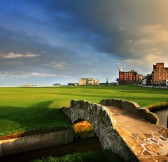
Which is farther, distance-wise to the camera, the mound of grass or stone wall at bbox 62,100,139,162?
the mound of grass

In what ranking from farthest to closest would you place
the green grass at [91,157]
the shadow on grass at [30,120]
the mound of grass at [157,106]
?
the mound of grass at [157,106] → the shadow on grass at [30,120] → the green grass at [91,157]

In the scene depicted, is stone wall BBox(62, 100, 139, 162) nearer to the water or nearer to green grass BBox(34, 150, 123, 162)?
green grass BBox(34, 150, 123, 162)

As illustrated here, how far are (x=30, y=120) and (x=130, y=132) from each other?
18769 mm

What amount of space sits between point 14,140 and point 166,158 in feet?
61.2

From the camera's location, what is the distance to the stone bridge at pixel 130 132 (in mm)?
19172

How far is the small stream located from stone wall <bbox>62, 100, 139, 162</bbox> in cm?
402

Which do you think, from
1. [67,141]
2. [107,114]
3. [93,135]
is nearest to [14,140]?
[67,141]

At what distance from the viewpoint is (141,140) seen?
67.4ft

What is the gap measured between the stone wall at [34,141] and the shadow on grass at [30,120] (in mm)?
959

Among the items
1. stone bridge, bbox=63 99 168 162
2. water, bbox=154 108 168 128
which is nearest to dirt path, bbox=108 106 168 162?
stone bridge, bbox=63 99 168 162

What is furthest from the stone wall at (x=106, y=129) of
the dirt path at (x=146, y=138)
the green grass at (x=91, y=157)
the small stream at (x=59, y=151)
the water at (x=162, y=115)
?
the water at (x=162, y=115)

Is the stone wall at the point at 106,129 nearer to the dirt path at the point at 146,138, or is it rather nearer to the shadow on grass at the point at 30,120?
the dirt path at the point at 146,138

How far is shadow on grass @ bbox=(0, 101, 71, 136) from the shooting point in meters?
32.4

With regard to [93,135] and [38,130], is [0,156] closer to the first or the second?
[38,130]
